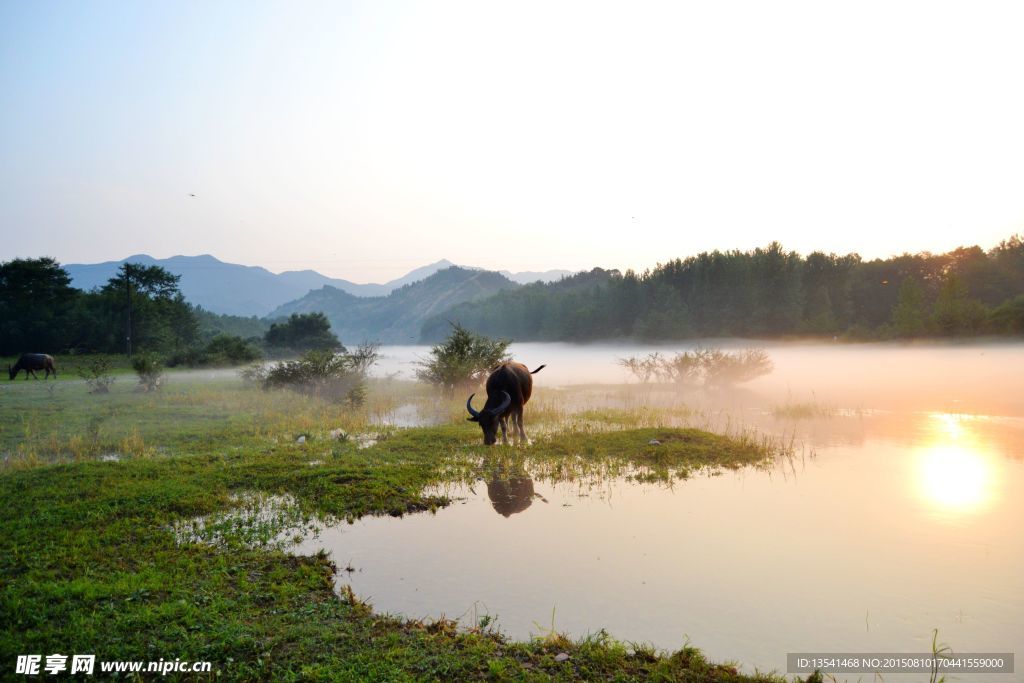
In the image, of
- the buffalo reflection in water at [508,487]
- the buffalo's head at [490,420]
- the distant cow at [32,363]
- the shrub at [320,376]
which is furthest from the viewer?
the distant cow at [32,363]

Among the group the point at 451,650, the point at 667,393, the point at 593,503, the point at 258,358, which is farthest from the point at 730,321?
the point at 451,650

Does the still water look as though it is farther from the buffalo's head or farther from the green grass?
the buffalo's head

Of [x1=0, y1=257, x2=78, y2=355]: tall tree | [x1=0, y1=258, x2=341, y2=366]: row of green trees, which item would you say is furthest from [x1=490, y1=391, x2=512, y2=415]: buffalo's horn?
[x1=0, y1=257, x2=78, y2=355]: tall tree

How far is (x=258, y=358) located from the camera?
41312 millimetres

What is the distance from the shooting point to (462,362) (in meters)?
23.8

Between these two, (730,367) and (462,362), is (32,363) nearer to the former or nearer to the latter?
(462,362)

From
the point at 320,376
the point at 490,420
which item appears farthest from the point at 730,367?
the point at 320,376

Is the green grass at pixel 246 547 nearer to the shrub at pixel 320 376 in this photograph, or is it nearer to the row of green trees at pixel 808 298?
the shrub at pixel 320 376

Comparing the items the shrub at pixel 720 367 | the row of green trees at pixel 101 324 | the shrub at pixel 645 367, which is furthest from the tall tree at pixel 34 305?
the shrub at pixel 720 367

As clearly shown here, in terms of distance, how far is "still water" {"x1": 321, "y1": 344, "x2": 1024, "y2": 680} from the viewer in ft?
17.5

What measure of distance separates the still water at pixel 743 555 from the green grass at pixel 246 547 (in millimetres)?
589

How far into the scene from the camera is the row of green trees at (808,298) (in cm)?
4309

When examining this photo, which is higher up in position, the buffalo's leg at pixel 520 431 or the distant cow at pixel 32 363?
the distant cow at pixel 32 363

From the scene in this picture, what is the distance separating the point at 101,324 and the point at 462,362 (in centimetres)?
4122
